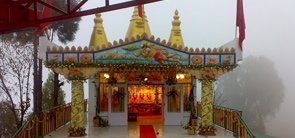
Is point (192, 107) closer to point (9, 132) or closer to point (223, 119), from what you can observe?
point (223, 119)

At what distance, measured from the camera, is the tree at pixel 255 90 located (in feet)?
155

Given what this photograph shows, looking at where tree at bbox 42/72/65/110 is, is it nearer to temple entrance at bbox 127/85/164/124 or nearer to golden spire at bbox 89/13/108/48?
golden spire at bbox 89/13/108/48

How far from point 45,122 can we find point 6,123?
60.8 ft

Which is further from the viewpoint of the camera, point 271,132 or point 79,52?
point 271,132

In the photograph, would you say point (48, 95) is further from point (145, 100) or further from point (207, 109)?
point (207, 109)

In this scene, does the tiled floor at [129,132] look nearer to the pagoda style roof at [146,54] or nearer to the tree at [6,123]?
the pagoda style roof at [146,54]

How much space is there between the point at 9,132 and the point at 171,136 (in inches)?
820

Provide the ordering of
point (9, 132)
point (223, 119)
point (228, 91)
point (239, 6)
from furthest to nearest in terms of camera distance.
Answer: point (228, 91)
point (9, 132)
point (223, 119)
point (239, 6)

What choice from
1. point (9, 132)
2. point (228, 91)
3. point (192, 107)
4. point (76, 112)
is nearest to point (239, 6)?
point (192, 107)

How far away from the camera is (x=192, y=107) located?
706 inches

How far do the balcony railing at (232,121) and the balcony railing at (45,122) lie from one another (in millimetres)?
7598

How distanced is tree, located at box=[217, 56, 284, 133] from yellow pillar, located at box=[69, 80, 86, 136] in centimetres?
3495

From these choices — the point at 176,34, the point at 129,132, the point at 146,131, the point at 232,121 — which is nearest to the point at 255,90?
the point at 176,34

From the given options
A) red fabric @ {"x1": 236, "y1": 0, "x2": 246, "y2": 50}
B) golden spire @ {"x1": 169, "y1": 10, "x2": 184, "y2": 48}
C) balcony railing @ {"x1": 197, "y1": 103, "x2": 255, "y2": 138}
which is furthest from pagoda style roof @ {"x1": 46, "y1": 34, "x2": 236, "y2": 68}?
golden spire @ {"x1": 169, "y1": 10, "x2": 184, "y2": 48}
